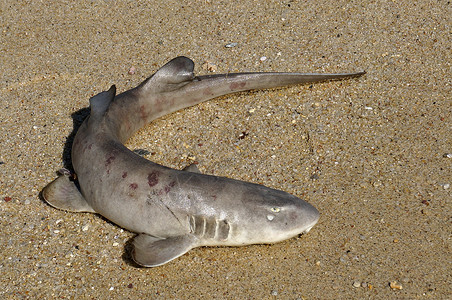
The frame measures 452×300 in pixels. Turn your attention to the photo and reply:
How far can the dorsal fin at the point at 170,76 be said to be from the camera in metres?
4.78

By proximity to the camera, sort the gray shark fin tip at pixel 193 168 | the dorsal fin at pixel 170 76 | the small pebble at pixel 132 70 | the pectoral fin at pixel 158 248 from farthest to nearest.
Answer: the small pebble at pixel 132 70, the dorsal fin at pixel 170 76, the gray shark fin tip at pixel 193 168, the pectoral fin at pixel 158 248

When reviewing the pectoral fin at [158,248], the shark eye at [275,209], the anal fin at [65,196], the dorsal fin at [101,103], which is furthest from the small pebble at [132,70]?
the shark eye at [275,209]

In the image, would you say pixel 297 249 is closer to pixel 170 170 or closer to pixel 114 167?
pixel 170 170

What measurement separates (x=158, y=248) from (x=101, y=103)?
4.74ft

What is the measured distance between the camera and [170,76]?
4.80 meters

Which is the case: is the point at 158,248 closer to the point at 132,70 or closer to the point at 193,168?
the point at 193,168

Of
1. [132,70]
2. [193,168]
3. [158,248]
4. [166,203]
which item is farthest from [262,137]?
[132,70]

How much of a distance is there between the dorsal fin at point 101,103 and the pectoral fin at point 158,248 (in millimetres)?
1178

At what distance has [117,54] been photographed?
5.86 meters

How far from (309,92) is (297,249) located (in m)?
1.98

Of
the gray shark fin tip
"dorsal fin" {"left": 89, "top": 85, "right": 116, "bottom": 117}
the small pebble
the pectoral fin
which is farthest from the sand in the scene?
"dorsal fin" {"left": 89, "top": 85, "right": 116, "bottom": 117}

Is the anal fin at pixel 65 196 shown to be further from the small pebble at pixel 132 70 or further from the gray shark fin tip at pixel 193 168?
the small pebble at pixel 132 70

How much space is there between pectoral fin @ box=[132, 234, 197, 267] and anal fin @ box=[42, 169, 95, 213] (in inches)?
23.6

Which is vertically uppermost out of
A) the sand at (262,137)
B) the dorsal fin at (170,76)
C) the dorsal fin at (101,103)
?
the dorsal fin at (101,103)
